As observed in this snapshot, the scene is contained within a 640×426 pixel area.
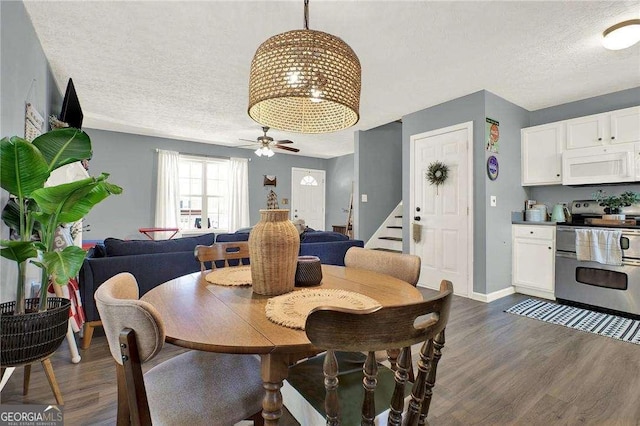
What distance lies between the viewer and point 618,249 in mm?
2949

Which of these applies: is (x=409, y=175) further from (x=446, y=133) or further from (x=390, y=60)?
(x=390, y=60)

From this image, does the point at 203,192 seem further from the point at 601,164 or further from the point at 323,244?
the point at 601,164

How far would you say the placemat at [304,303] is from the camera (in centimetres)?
89

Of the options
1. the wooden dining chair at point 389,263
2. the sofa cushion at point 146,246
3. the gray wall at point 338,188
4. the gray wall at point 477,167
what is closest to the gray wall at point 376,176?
the gray wall at point 338,188

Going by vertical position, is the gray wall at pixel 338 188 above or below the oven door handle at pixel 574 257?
above

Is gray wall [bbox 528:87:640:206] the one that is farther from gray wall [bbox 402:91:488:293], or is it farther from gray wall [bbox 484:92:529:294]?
gray wall [bbox 402:91:488:293]

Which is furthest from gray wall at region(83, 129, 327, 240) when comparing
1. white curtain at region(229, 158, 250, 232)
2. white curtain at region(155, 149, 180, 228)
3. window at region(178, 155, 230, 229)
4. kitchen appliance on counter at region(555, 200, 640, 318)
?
kitchen appliance on counter at region(555, 200, 640, 318)

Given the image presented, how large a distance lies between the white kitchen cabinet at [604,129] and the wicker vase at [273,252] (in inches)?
157

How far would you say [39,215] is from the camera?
153 cm

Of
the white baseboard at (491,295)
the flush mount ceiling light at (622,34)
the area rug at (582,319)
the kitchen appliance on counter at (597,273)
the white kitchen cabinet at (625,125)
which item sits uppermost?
the flush mount ceiling light at (622,34)

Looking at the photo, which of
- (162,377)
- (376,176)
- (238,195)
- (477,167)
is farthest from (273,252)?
(238,195)

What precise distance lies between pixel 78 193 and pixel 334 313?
155cm

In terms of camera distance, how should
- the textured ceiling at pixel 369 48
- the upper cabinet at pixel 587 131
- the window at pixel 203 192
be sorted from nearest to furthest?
the textured ceiling at pixel 369 48 < the upper cabinet at pixel 587 131 < the window at pixel 203 192

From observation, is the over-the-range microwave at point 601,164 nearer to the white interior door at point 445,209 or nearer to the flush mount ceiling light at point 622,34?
the white interior door at point 445,209
